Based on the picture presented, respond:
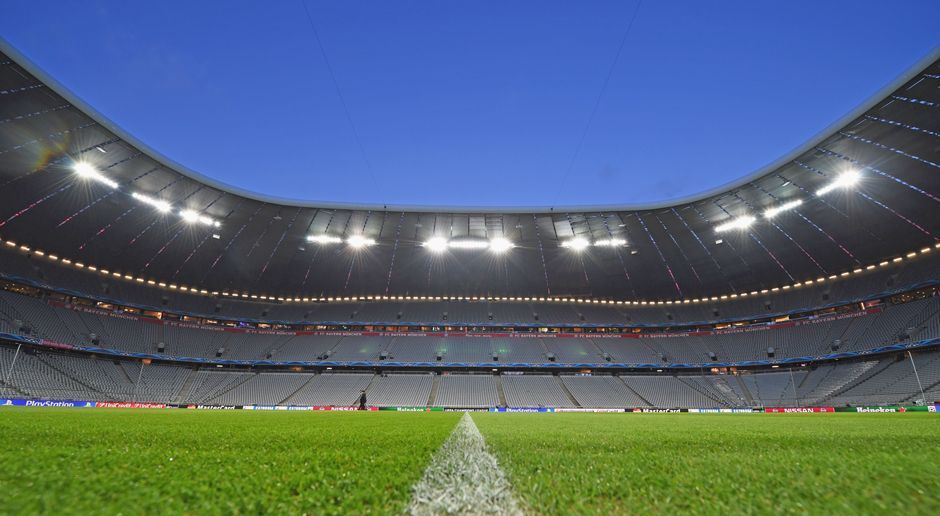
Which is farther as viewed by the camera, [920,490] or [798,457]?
[798,457]

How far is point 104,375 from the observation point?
30.4m

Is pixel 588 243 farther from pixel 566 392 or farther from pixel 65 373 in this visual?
pixel 65 373

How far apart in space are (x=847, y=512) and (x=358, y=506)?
1491mm

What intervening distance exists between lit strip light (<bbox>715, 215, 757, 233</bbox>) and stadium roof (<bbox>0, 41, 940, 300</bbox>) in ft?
0.49

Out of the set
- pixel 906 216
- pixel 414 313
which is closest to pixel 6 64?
pixel 414 313

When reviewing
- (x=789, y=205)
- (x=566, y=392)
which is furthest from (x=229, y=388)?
(x=789, y=205)

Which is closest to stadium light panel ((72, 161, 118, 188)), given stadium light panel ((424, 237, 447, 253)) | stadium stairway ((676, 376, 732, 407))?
stadium light panel ((424, 237, 447, 253))

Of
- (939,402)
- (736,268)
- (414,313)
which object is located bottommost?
(939,402)

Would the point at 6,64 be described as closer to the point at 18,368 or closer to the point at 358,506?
the point at 18,368

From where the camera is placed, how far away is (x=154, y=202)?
28.6 m

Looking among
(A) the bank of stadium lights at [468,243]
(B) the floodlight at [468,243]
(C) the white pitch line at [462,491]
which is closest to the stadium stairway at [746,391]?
(A) the bank of stadium lights at [468,243]

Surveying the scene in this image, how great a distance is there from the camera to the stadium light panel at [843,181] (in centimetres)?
2522

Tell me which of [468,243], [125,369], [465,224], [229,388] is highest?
[465,224]

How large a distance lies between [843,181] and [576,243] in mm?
18662
